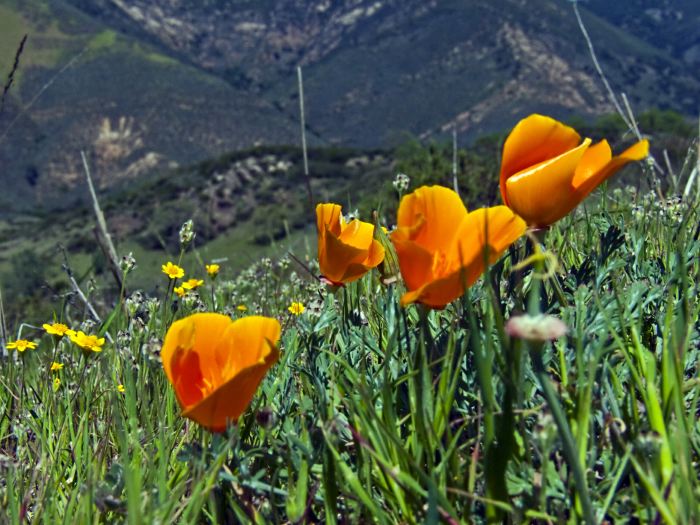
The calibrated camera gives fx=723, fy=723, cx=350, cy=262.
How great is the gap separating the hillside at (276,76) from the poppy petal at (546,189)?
2912 inches

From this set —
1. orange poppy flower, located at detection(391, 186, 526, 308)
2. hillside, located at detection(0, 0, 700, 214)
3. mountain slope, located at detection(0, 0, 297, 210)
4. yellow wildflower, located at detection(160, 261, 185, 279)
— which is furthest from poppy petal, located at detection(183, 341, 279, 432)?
mountain slope, located at detection(0, 0, 297, 210)

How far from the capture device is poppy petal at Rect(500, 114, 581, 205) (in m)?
1.08

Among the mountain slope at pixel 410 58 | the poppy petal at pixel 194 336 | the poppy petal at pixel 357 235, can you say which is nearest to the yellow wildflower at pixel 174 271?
the poppy petal at pixel 357 235

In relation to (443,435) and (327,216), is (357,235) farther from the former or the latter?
(443,435)

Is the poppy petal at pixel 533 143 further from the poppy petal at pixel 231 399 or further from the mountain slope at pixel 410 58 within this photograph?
the mountain slope at pixel 410 58

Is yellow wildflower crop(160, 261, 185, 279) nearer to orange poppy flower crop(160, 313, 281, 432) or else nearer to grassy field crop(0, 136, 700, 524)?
grassy field crop(0, 136, 700, 524)

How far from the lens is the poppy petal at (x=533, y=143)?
1.08 meters

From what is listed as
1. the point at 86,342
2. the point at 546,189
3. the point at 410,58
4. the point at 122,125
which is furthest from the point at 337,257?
the point at 410,58

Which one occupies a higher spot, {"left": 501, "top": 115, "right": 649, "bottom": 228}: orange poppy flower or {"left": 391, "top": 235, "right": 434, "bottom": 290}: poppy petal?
{"left": 501, "top": 115, "right": 649, "bottom": 228}: orange poppy flower

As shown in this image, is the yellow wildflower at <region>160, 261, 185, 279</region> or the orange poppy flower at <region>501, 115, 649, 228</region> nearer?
the orange poppy flower at <region>501, 115, 649, 228</region>

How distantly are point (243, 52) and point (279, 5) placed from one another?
46.7 feet

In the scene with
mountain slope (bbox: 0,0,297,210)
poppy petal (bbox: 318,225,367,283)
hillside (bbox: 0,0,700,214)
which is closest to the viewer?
poppy petal (bbox: 318,225,367,283)

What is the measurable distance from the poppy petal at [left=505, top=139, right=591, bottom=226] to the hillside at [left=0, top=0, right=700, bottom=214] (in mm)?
73962

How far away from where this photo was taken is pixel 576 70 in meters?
102
